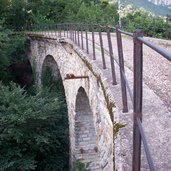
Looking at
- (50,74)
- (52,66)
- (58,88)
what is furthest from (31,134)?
(52,66)

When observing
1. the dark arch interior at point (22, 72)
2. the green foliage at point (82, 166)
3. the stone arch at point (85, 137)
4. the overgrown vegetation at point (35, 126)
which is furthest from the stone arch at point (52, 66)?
the green foliage at point (82, 166)

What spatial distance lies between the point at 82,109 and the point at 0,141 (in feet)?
8.71

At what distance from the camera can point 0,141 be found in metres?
9.67

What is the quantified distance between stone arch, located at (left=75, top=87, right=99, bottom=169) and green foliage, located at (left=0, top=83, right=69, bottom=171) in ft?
2.70

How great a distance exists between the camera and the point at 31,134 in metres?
10.5

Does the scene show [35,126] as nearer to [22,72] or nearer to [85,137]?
[85,137]

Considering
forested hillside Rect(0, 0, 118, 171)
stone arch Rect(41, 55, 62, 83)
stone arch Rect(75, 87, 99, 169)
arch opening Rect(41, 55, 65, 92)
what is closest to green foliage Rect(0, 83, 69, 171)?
forested hillside Rect(0, 0, 118, 171)

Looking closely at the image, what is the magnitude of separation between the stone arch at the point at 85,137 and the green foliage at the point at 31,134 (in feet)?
2.70

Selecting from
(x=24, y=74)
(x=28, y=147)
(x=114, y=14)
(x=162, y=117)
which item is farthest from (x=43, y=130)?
(x=114, y=14)

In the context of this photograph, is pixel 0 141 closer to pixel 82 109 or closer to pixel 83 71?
pixel 82 109

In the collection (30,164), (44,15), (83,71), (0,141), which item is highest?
(44,15)

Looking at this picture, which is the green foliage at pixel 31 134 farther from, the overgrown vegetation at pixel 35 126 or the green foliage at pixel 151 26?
the green foliage at pixel 151 26

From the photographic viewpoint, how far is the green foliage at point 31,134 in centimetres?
983

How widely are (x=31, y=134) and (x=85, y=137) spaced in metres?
1.71
